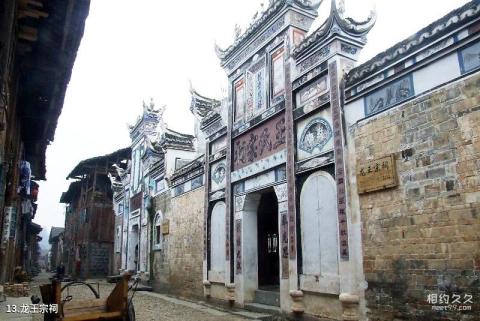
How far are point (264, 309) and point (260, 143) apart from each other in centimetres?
389

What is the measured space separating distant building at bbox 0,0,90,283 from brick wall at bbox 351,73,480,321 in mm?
5301

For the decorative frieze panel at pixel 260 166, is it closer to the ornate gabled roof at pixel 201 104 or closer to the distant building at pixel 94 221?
the ornate gabled roof at pixel 201 104

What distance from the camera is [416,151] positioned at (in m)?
5.87

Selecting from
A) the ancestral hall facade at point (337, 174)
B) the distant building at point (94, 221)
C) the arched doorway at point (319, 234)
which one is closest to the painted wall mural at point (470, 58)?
the ancestral hall facade at point (337, 174)

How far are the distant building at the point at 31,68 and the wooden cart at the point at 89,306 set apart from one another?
8.53ft

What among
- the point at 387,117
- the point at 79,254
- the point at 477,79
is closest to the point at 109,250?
the point at 79,254

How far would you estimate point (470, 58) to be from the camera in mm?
5309

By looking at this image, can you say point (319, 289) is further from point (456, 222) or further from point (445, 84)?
point (445, 84)

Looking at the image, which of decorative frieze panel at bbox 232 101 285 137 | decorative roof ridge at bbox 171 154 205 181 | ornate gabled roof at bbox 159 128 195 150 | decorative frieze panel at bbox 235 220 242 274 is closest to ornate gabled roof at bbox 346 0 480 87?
decorative frieze panel at bbox 232 101 285 137

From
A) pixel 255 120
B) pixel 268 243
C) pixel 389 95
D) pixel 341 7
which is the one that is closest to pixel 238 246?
pixel 268 243

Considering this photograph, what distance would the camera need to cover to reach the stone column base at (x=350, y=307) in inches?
253

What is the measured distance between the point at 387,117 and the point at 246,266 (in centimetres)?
536

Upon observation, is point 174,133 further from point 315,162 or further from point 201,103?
point 315,162

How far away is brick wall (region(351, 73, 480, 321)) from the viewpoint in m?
5.06
